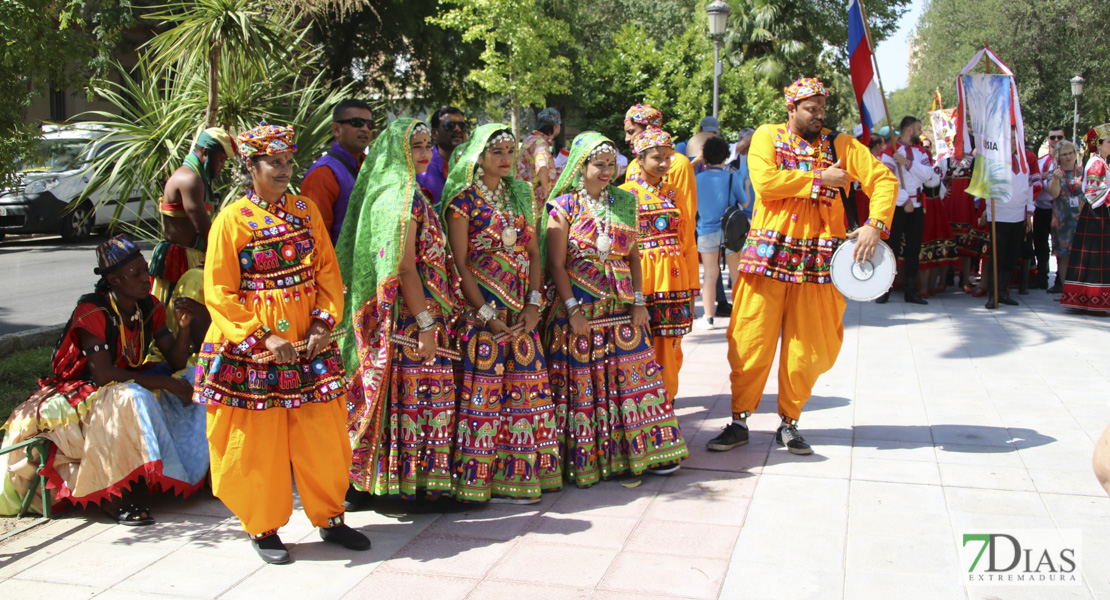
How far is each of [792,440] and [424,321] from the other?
2336 mm

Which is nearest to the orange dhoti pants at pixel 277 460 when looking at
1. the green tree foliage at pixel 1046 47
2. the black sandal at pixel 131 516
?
the black sandal at pixel 131 516

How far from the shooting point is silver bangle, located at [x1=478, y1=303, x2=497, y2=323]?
14.3ft

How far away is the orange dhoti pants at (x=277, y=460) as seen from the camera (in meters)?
3.75

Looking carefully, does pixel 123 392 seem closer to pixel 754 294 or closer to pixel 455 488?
pixel 455 488

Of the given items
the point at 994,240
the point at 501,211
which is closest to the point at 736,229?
the point at 994,240

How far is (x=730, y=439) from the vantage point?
17.2 ft

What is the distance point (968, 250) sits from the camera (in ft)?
35.4

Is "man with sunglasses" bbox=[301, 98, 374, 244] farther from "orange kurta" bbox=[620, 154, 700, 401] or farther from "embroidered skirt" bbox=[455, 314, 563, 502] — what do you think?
"orange kurta" bbox=[620, 154, 700, 401]

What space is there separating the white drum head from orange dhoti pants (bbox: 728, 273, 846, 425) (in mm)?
173

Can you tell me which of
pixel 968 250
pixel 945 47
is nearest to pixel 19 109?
pixel 968 250

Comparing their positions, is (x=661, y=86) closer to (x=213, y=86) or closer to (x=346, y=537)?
(x=213, y=86)

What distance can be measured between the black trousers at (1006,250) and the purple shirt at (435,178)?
703 centimetres

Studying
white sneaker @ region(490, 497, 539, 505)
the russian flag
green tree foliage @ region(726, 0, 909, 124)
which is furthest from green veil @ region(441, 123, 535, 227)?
green tree foliage @ region(726, 0, 909, 124)

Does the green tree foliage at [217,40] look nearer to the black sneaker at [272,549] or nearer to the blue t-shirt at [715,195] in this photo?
the black sneaker at [272,549]
